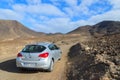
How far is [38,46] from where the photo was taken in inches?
628

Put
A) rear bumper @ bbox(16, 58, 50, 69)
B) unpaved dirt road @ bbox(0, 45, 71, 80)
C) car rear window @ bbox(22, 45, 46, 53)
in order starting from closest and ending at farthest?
unpaved dirt road @ bbox(0, 45, 71, 80), rear bumper @ bbox(16, 58, 50, 69), car rear window @ bbox(22, 45, 46, 53)

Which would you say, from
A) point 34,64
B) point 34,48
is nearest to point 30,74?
point 34,64

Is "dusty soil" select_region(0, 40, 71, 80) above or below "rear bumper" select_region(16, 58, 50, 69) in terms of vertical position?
below

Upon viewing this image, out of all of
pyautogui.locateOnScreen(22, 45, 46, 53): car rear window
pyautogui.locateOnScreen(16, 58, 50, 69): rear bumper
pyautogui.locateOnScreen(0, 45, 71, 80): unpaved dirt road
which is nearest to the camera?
pyautogui.locateOnScreen(0, 45, 71, 80): unpaved dirt road

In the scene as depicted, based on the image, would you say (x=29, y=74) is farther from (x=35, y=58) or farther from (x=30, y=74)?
(x=35, y=58)

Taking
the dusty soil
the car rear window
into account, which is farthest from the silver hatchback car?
the dusty soil

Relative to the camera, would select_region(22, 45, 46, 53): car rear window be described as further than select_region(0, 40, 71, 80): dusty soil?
Yes

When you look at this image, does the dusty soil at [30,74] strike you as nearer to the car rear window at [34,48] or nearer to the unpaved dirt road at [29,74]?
the unpaved dirt road at [29,74]

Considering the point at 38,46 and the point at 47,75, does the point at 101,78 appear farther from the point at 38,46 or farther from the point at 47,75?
the point at 38,46

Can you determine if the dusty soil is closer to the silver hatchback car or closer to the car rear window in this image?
the silver hatchback car

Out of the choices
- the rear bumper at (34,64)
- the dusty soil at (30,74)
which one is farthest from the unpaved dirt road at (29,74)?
the rear bumper at (34,64)

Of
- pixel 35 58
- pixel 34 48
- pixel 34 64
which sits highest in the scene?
pixel 34 48

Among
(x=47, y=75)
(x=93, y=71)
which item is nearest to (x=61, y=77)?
(x=47, y=75)

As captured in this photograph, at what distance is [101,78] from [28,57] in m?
5.09
